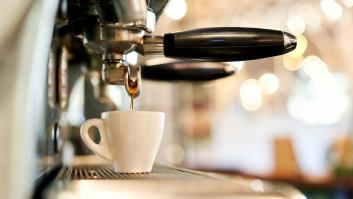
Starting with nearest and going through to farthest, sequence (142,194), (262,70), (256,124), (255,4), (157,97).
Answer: (142,194) → (255,4) → (157,97) → (262,70) → (256,124)

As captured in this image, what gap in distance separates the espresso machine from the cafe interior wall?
5.94 feet

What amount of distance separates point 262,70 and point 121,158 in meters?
2.74

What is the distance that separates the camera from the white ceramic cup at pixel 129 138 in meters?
0.47

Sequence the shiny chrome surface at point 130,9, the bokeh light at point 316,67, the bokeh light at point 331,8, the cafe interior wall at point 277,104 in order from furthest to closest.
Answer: the bokeh light at point 316,67 < the cafe interior wall at point 277,104 < the bokeh light at point 331,8 < the shiny chrome surface at point 130,9

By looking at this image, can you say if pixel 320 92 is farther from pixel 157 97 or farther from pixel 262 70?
pixel 157 97

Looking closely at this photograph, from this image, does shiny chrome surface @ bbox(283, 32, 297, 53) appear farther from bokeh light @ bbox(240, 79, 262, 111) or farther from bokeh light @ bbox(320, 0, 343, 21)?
bokeh light @ bbox(240, 79, 262, 111)

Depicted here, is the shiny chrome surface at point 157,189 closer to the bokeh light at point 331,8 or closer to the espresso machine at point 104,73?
the espresso machine at point 104,73

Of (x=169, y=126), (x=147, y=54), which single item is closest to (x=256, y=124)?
(x=169, y=126)

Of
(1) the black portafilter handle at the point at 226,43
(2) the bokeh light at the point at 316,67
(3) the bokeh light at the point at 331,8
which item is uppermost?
(3) the bokeh light at the point at 331,8

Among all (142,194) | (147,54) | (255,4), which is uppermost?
(255,4)

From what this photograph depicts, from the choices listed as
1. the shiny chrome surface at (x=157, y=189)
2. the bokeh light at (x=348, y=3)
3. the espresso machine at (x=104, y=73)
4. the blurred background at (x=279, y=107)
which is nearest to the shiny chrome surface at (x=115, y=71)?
the espresso machine at (x=104, y=73)

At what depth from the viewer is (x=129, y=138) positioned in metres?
0.47

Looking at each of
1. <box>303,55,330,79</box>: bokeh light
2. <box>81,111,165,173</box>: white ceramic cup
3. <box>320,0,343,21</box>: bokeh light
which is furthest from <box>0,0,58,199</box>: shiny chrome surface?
<box>303,55,330,79</box>: bokeh light

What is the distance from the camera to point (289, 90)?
3.13m
